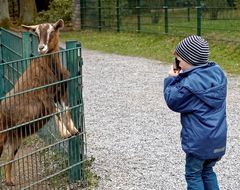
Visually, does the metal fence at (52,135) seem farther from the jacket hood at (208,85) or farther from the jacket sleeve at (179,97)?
the jacket hood at (208,85)

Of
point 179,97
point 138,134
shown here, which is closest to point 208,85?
point 179,97

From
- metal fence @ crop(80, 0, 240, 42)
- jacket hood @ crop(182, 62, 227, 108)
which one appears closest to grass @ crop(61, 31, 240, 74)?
metal fence @ crop(80, 0, 240, 42)

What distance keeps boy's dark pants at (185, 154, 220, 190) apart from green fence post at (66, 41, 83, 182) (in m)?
1.50

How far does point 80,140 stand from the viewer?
5.69m

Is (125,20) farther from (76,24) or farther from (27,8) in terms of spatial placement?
(27,8)

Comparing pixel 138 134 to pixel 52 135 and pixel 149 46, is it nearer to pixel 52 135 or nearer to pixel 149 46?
pixel 52 135

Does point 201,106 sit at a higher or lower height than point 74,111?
higher

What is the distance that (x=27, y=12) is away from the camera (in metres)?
26.7

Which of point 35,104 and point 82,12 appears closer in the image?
point 35,104

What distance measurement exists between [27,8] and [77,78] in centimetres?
2195

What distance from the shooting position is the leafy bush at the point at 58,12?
26.9m

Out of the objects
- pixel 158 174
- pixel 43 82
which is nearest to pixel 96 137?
pixel 158 174

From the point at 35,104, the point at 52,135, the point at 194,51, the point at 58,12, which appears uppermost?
the point at 194,51

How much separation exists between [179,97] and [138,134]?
358cm
